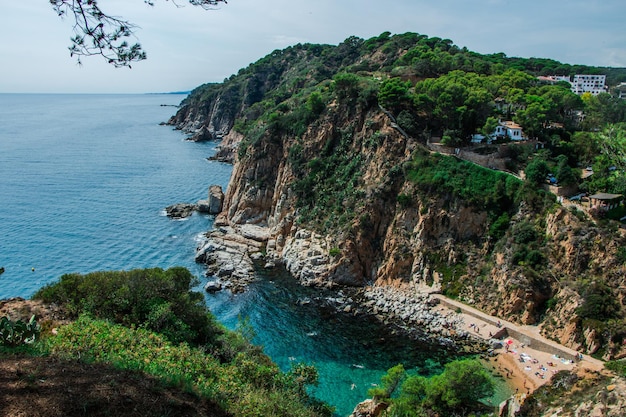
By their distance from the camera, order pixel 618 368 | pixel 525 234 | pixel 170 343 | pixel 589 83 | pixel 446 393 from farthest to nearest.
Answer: pixel 589 83, pixel 525 234, pixel 446 393, pixel 170 343, pixel 618 368

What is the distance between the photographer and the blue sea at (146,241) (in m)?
36.2

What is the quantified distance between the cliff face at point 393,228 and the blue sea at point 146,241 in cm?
713

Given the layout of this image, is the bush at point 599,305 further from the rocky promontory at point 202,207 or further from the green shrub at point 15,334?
the rocky promontory at point 202,207

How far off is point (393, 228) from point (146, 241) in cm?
3091

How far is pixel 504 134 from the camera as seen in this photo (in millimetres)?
54156

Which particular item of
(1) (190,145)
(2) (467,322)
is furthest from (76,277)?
(1) (190,145)

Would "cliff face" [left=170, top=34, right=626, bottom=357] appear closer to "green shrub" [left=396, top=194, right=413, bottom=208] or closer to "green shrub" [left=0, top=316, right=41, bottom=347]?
"green shrub" [left=396, top=194, right=413, bottom=208]

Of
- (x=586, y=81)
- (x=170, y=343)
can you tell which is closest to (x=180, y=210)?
(x=170, y=343)

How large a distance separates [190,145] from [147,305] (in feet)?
354

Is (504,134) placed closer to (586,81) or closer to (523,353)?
(523,353)

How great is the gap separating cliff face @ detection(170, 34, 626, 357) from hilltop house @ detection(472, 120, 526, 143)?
704cm

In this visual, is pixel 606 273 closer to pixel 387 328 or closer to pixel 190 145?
pixel 387 328

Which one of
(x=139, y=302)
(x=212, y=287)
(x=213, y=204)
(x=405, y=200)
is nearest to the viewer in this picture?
(x=139, y=302)

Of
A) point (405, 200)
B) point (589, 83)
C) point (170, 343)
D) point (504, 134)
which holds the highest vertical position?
point (589, 83)
